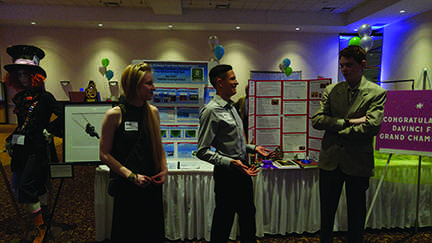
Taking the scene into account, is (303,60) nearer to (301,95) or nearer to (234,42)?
(234,42)

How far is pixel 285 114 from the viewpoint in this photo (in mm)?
2555

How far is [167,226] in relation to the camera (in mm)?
2236

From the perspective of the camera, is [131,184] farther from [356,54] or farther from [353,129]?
[356,54]

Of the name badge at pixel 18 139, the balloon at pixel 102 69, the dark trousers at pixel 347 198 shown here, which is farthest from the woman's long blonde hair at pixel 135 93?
the balloon at pixel 102 69

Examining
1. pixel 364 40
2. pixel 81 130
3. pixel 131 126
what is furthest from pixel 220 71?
pixel 364 40

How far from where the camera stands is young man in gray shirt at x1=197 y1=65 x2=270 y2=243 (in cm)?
155

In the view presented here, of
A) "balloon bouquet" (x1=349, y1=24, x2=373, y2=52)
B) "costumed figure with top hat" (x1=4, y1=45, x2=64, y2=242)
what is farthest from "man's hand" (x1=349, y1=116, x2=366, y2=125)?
"costumed figure with top hat" (x1=4, y1=45, x2=64, y2=242)

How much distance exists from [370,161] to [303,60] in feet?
24.6

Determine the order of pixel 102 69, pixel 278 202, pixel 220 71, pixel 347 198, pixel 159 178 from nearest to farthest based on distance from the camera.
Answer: pixel 159 178 → pixel 220 71 → pixel 347 198 → pixel 278 202 → pixel 102 69

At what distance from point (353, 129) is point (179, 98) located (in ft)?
5.09

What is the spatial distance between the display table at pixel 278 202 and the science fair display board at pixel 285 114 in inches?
13.8

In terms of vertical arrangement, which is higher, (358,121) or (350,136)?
(358,121)

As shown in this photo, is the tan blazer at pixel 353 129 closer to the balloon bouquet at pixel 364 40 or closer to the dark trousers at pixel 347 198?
the dark trousers at pixel 347 198

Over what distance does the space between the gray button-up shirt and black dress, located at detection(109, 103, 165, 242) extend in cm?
38
